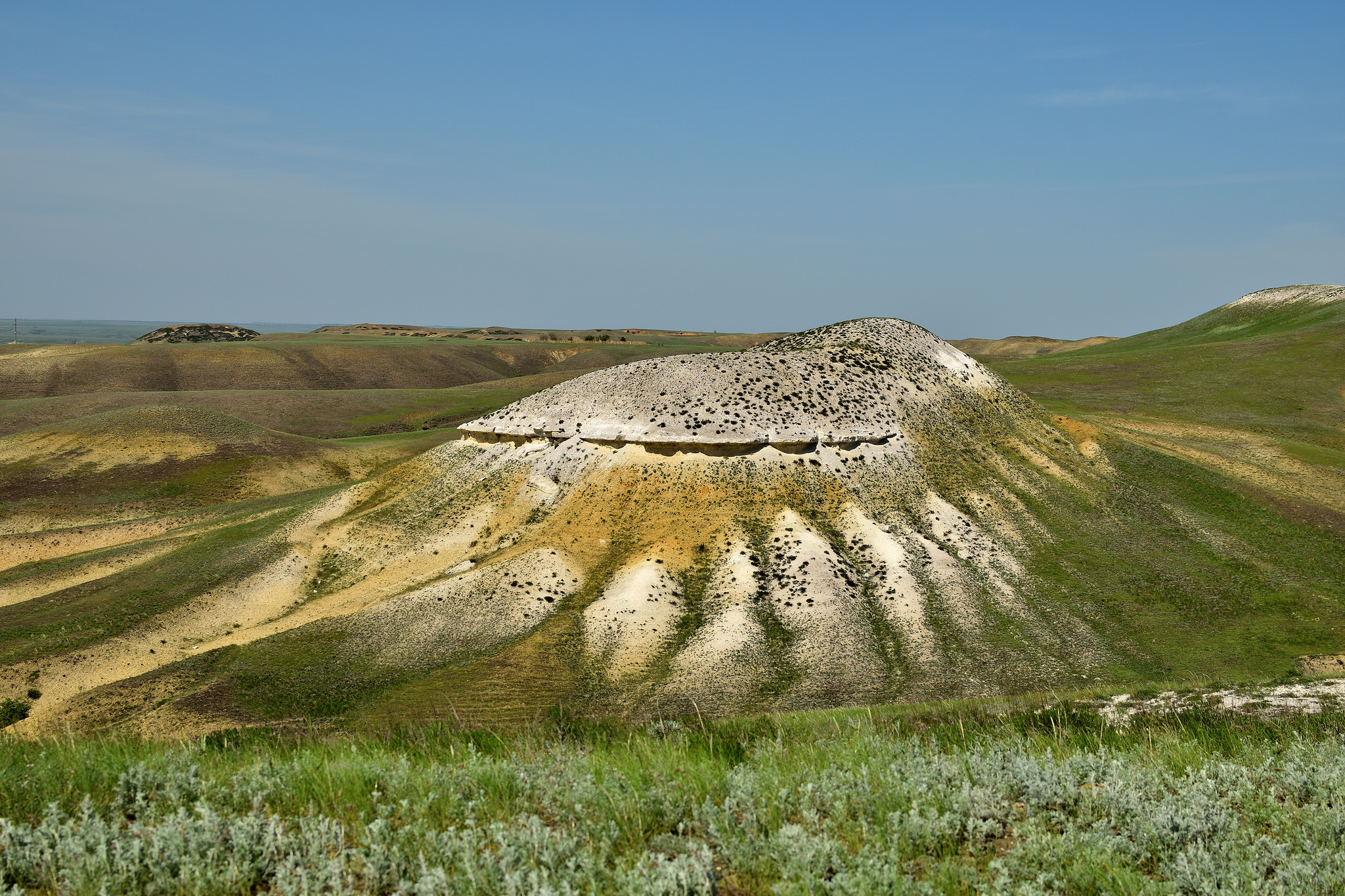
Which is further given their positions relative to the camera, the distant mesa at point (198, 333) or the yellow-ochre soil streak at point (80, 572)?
the distant mesa at point (198, 333)

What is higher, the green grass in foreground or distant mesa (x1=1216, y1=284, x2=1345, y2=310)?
distant mesa (x1=1216, y1=284, x2=1345, y2=310)

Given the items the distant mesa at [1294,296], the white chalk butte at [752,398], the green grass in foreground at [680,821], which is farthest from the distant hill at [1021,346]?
the green grass in foreground at [680,821]

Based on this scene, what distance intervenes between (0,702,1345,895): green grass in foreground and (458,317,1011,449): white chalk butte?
20143 mm

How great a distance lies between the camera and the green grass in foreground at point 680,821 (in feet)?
16.5

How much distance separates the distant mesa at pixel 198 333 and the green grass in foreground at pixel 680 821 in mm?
157108

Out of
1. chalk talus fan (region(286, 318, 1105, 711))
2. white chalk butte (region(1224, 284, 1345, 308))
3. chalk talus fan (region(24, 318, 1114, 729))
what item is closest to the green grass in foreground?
chalk talus fan (region(24, 318, 1114, 729))

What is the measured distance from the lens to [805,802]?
19.1 ft

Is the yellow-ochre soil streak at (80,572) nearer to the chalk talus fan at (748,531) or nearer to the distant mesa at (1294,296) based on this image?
the chalk talus fan at (748,531)

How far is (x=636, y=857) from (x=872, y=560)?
20350mm

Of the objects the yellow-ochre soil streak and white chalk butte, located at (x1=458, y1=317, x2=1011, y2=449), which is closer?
white chalk butte, located at (x1=458, y1=317, x2=1011, y2=449)

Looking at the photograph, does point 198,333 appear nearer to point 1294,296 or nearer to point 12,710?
point 12,710

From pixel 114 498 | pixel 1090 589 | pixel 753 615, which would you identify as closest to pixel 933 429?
pixel 1090 589

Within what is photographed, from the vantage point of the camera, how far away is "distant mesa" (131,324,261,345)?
147 m

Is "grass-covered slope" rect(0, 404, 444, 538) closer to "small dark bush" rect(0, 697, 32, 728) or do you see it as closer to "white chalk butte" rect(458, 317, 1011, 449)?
"white chalk butte" rect(458, 317, 1011, 449)
